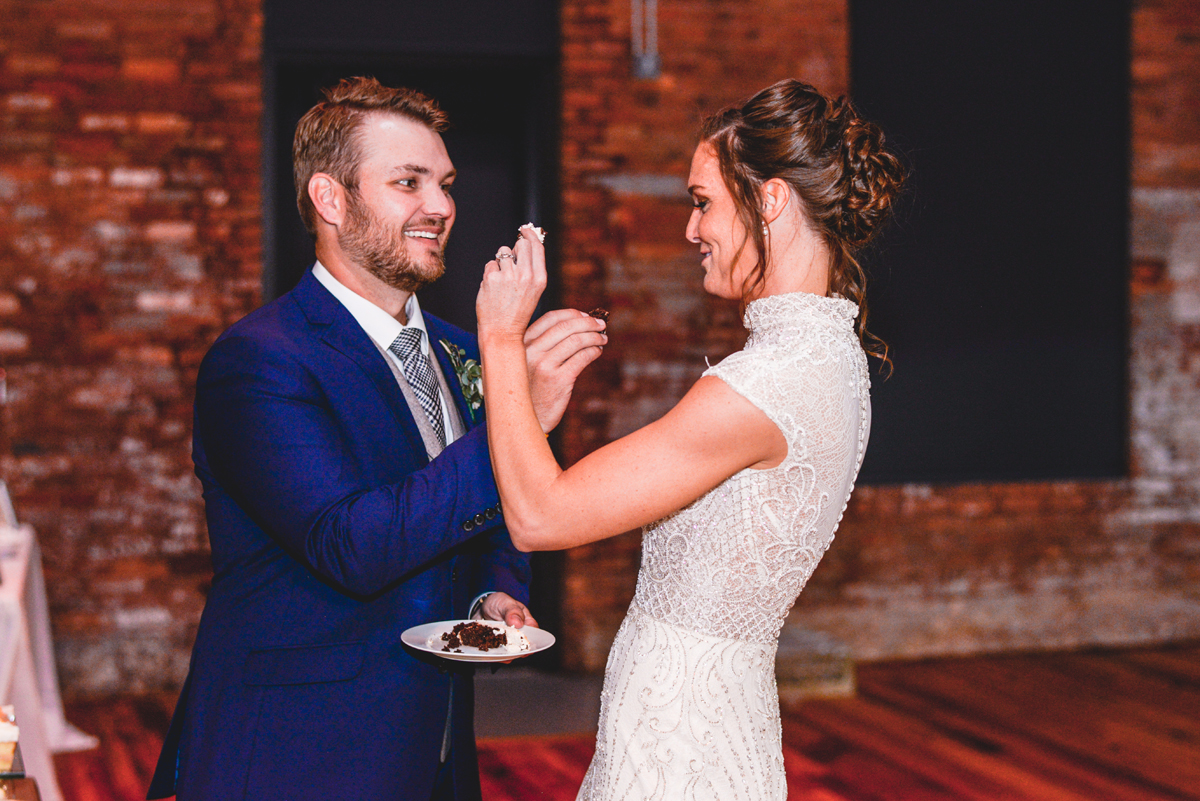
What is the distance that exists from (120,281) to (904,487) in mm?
3615

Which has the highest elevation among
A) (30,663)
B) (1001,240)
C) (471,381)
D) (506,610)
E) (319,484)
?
(1001,240)

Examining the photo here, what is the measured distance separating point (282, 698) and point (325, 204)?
0.80m

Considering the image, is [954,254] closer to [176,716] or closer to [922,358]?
[922,358]

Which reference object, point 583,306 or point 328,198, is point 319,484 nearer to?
point 328,198

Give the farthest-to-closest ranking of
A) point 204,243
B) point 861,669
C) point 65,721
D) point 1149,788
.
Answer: point 861,669, point 204,243, point 65,721, point 1149,788

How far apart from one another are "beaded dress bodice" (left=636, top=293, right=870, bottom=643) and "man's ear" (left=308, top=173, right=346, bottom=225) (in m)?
0.72

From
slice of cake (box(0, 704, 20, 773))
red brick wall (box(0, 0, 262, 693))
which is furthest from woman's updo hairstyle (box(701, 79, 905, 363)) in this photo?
red brick wall (box(0, 0, 262, 693))

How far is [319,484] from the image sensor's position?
4.74ft

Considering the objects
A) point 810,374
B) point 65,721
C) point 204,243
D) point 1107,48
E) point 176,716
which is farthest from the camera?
point 1107,48

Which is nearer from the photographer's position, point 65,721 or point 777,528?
point 777,528

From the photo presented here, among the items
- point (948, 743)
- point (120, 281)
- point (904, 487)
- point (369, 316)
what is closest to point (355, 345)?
point (369, 316)

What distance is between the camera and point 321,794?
154cm

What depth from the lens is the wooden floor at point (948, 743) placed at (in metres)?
3.48

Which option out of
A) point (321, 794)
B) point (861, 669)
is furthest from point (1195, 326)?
point (321, 794)
